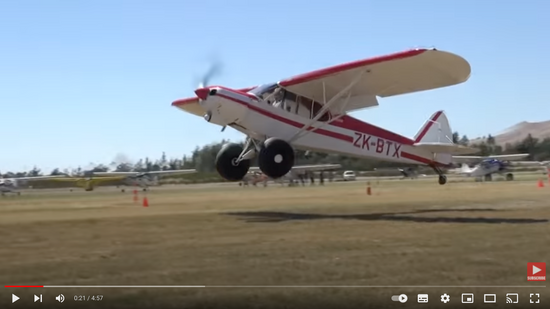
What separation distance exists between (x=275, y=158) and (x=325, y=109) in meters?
2.87

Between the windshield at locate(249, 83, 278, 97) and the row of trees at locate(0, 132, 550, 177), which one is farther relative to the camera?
the row of trees at locate(0, 132, 550, 177)

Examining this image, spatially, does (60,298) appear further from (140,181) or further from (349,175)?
(349,175)

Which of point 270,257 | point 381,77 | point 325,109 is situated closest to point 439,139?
point 325,109

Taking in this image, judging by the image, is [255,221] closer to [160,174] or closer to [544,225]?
[544,225]

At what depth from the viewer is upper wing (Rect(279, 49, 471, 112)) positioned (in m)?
16.6

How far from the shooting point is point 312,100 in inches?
793

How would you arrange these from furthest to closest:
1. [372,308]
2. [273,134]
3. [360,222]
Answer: [273,134] → [360,222] → [372,308]

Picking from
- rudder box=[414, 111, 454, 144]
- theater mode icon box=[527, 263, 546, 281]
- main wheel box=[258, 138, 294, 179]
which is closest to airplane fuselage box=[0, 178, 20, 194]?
rudder box=[414, 111, 454, 144]

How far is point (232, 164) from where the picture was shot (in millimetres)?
20531

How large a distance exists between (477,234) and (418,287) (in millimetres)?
5243

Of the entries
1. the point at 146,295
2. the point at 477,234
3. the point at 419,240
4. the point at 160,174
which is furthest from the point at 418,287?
the point at 160,174
